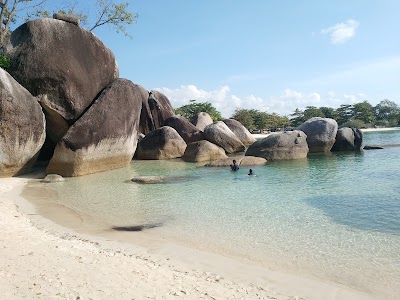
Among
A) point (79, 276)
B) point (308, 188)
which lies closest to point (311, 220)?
point (308, 188)

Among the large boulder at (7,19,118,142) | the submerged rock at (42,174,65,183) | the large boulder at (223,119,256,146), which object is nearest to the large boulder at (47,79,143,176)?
the submerged rock at (42,174,65,183)

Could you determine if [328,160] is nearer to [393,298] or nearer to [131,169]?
[131,169]

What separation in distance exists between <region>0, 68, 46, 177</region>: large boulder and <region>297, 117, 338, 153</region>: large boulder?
14.9 metres

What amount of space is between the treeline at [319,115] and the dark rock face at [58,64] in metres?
37.2

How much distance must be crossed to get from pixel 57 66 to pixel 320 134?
1493cm

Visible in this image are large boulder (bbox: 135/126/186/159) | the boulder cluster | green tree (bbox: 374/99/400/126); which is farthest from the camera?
green tree (bbox: 374/99/400/126)

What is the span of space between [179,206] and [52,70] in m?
8.31

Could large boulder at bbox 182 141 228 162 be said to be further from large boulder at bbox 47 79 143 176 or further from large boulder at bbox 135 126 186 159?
large boulder at bbox 47 79 143 176

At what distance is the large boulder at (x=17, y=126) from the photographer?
11.9 meters

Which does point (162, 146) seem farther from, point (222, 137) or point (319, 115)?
point (319, 115)

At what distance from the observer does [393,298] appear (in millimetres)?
3984

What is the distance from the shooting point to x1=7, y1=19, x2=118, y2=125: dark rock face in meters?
13.4

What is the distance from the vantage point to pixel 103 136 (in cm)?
1429

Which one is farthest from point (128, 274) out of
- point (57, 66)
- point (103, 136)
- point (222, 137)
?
point (222, 137)
